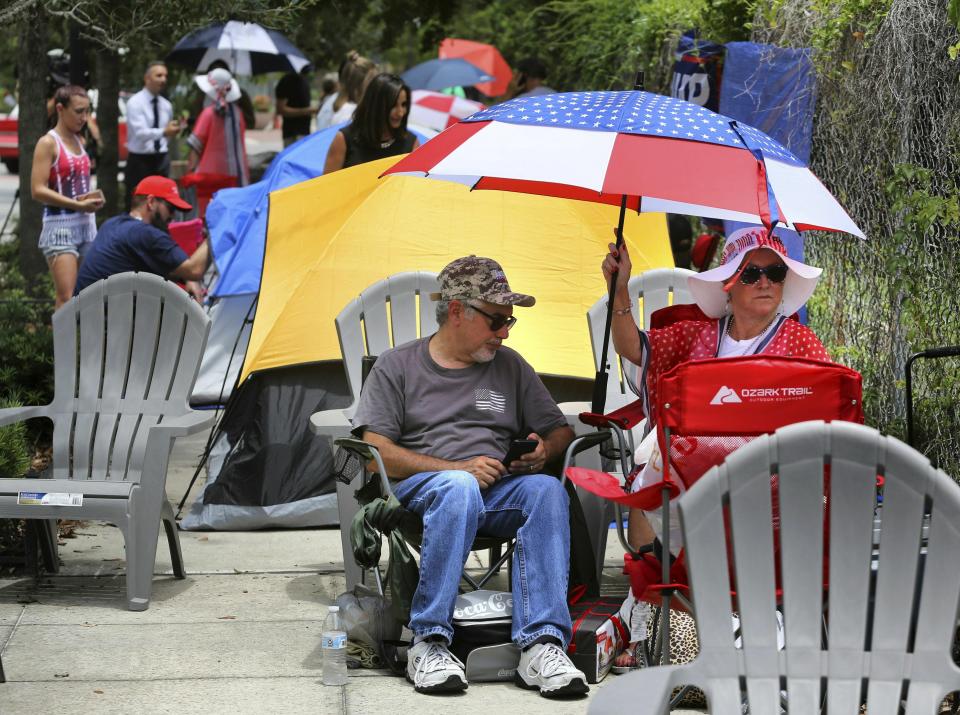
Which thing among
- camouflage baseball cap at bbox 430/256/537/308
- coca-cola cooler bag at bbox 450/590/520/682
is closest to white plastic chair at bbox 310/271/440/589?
camouflage baseball cap at bbox 430/256/537/308

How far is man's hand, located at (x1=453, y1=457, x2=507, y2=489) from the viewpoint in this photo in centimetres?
492

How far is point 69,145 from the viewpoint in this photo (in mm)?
9172

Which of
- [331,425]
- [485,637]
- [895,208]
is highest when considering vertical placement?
[895,208]

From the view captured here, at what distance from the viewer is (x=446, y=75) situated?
1747 centimetres

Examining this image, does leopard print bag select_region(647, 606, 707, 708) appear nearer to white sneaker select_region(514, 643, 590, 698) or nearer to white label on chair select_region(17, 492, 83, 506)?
white sneaker select_region(514, 643, 590, 698)

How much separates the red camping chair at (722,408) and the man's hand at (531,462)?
0.86m

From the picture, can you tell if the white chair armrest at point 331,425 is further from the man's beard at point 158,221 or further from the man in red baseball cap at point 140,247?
the man's beard at point 158,221

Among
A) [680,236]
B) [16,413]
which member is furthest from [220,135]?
[16,413]

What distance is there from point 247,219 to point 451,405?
13.0 feet

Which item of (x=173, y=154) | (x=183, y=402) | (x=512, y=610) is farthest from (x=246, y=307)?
(x=173, y=154)

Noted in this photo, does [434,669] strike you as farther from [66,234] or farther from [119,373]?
[66,234]

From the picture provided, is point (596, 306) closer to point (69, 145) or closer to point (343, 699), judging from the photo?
point (343, 699)

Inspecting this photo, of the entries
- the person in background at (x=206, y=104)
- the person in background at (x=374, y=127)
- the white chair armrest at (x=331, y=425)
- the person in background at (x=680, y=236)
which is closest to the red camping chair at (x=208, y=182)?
the person in background at (x=206, y=104)

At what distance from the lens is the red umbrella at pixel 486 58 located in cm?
1958
